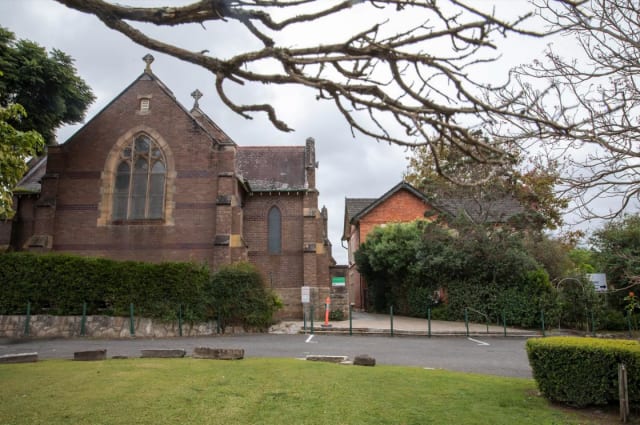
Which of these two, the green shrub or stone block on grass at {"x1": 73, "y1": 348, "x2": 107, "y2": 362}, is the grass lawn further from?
the green shrub

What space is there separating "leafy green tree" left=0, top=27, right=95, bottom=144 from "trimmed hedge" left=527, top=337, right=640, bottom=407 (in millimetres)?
25747

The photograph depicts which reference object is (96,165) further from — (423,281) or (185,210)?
(423,281)

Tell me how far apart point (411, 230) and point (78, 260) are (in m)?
17.8

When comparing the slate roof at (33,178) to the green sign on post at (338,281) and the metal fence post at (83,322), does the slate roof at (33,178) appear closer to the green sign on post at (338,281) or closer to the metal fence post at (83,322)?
the metal fence post at (83,322)

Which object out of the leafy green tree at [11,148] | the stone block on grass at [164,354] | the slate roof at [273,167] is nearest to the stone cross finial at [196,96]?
the slate roof at [273,167]

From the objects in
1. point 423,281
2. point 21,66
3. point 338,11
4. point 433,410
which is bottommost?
point 433,410

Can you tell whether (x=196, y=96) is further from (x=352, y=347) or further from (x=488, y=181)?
(x=488, y=181)

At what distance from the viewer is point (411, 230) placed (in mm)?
28406

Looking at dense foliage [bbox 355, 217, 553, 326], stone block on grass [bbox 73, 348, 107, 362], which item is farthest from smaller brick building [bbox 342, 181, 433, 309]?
stone block on grass [bbox 73, 348, 107, 362]

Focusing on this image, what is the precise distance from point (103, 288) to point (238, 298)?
524 cm

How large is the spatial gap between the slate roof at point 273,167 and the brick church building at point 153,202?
1.29 meters

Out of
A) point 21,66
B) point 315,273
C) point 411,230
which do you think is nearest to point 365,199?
→ point 411,230

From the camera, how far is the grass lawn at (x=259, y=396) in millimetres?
7023

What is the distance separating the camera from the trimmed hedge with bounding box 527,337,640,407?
27.0 feet
